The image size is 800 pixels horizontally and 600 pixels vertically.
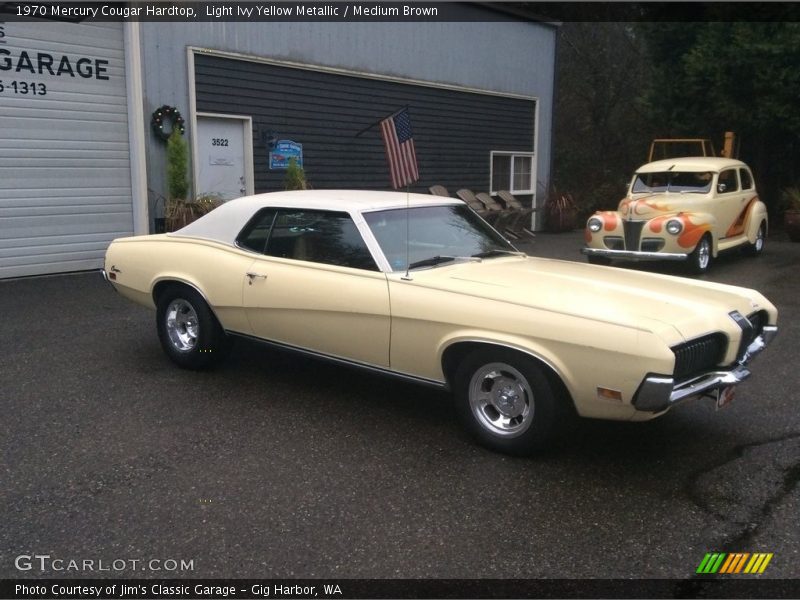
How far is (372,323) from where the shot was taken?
446cm

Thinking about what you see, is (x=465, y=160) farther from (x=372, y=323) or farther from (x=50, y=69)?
(x=372, y=323)

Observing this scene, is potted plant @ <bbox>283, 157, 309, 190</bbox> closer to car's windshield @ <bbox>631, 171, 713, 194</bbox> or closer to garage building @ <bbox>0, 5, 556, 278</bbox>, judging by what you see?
garage building @ <bbox>0, 5, 556, 278</bbox>

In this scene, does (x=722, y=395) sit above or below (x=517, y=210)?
below

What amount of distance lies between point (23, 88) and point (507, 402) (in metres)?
8.08

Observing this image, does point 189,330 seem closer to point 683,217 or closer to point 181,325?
point 181,325

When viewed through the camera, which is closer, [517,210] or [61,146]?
[61,146]

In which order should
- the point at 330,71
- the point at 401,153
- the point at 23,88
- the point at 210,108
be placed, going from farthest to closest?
the point at 330,71
the point at 210,108
the point at 23,88
the point at 401,153

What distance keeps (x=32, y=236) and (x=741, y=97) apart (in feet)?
47.5

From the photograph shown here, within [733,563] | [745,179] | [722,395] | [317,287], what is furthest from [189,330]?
[745,179]

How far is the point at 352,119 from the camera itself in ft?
43.7

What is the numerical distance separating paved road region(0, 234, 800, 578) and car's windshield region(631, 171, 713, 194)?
650 centimetres

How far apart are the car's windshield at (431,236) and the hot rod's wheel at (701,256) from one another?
20.5 ft

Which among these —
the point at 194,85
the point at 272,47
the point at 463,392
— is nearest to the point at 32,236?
the point at 194,85

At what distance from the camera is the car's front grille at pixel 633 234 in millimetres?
10688
